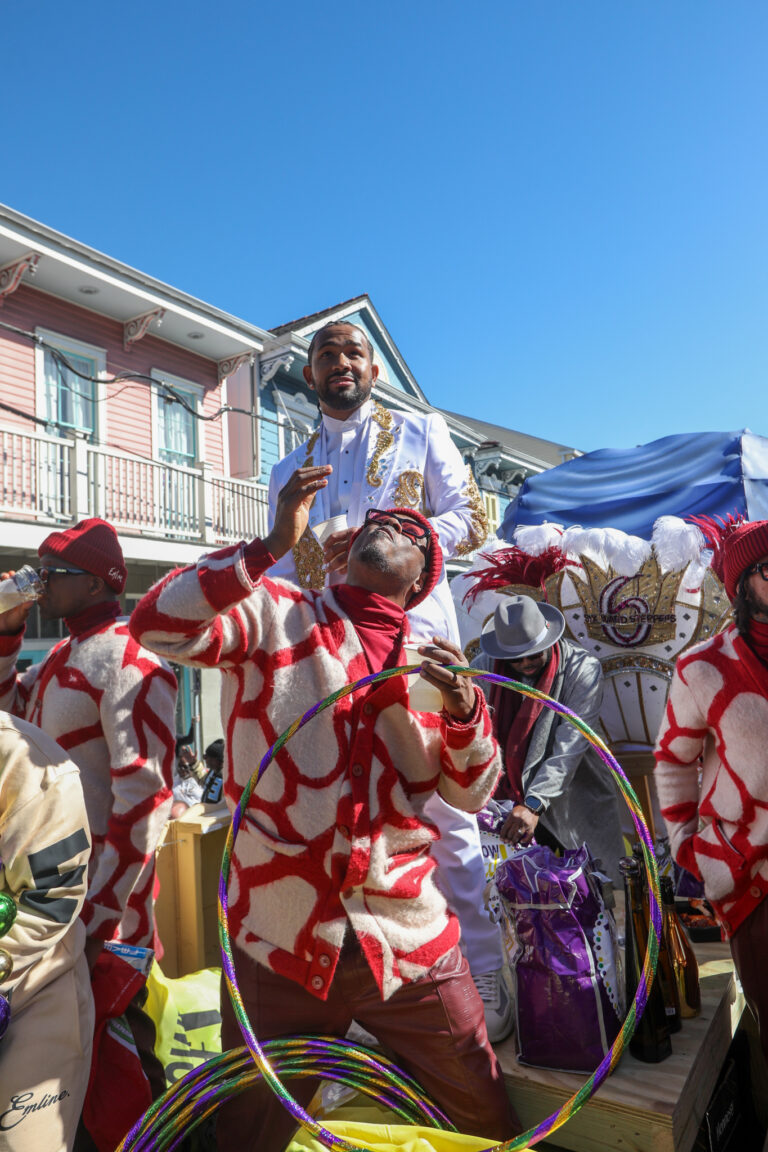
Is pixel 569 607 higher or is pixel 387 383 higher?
pixel 387 383

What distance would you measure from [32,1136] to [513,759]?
220cm

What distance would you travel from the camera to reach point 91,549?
8.35 feet

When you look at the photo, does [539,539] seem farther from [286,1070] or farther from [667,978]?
[286,1070]

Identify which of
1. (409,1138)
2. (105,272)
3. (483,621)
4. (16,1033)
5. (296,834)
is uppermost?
(105,272)

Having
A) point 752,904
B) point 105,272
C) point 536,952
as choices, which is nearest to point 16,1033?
point 536,952

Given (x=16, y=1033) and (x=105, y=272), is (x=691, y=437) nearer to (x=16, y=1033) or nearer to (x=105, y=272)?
(x=16, y=1033)

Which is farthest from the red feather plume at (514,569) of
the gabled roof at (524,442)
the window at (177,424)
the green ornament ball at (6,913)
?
the gabled roof at (524,442)

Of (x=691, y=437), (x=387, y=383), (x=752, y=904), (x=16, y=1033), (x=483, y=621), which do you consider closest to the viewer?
(x=16, y=1033)

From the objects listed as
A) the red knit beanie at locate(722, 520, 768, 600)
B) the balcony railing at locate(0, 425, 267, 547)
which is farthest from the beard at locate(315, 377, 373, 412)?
the balcony railing at locate(0, 425, 267, 547)

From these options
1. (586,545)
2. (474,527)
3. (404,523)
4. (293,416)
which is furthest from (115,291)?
(404,523)

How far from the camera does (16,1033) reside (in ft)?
5.59

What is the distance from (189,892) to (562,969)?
2285mm

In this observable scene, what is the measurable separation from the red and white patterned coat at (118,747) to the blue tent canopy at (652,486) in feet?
11.0

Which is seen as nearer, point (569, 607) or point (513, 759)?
point (513, 759)
